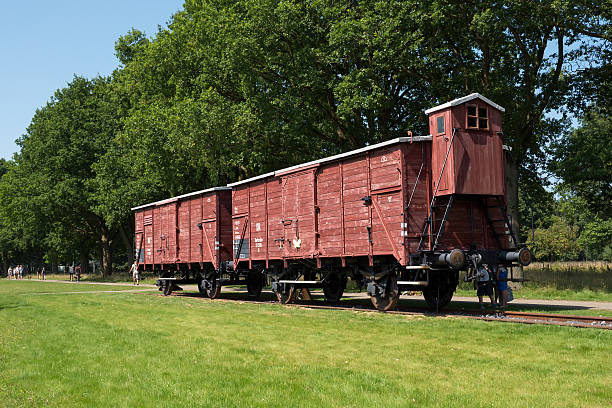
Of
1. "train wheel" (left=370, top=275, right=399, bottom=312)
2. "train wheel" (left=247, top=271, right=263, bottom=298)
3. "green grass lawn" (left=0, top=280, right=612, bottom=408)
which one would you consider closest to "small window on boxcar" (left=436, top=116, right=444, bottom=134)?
"train wheel" (left=370, top=275, right=399, bottom=312)

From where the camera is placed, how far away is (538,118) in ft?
80.2

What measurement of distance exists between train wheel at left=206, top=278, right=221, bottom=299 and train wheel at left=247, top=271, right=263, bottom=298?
1361 mm

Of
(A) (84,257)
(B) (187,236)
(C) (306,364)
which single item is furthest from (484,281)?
(A) (84,257)

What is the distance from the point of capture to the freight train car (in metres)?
15.1

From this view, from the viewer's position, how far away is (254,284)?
2472 centimetres

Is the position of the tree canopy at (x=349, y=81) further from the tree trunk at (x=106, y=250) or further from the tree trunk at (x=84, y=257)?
the tree trunk at (x=84, y=257)

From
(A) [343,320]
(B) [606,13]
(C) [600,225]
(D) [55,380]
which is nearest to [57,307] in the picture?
(A) [343,320]

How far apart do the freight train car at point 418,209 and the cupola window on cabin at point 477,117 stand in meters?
0.03

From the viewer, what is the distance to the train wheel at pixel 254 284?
2458 cm

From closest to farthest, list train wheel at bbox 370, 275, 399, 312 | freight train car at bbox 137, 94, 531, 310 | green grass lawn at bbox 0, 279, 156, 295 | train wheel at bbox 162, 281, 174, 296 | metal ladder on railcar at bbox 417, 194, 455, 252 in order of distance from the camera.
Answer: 1. metal ladder on railcar at bbox 417, 194, 455, 252
2. freight train car at bbox 137, 94, 531, 310
3. train wheel at bbox 370, 275, 399, 312
4. train wheel at bbox 162, 281, 174, 296
5. green grass lawn at bbox 0, 279, 156, 295

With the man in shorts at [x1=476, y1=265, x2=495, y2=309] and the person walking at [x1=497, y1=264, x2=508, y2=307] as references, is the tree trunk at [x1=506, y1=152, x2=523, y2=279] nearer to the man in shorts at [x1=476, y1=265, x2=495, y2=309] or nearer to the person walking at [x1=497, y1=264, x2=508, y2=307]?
the person walking at [x1=497, y1=264, x2=508, y2=307]

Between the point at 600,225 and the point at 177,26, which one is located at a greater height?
the point at 177,26

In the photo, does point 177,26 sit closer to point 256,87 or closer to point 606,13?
point 256,87

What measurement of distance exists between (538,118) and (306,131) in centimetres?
1109
